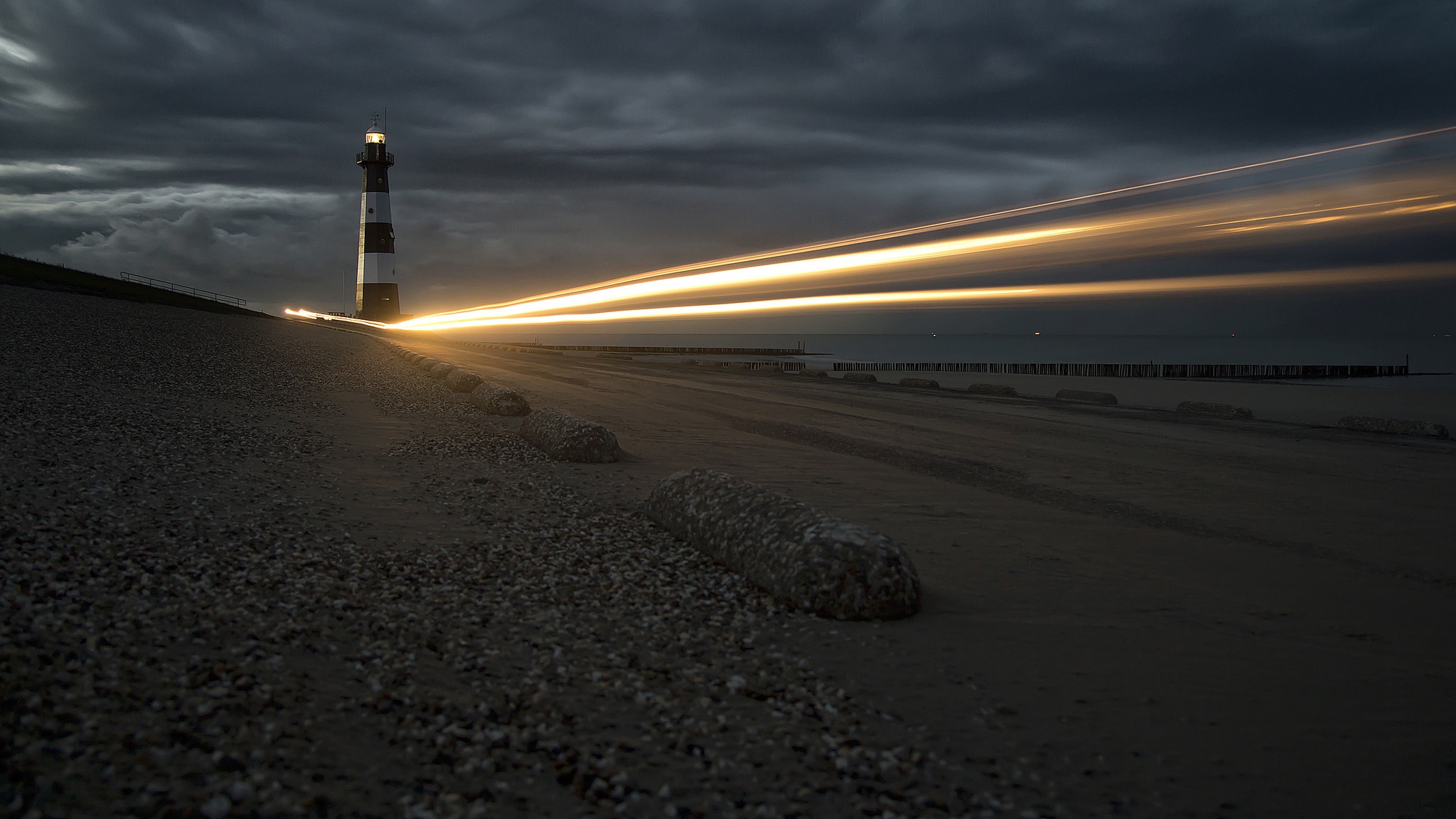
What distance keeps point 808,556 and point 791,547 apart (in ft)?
0.83

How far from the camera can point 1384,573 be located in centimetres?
795

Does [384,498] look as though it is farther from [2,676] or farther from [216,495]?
[2,676]

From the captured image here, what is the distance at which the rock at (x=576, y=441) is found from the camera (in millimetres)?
12594

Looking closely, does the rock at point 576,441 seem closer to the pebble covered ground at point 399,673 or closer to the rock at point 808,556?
the pebble covered ground at point 399,673

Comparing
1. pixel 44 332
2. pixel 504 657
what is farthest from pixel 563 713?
pixel 44 332

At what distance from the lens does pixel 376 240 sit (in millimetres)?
73562

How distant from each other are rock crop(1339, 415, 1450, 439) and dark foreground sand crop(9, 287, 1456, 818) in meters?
11.6

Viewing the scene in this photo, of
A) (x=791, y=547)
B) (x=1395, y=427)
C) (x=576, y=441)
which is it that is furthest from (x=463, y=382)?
(x=1395, y=427)

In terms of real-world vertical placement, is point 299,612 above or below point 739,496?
below

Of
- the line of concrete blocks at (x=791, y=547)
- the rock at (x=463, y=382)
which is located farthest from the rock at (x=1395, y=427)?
the rock at (x=463, y=382)

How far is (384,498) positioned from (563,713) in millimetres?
5908

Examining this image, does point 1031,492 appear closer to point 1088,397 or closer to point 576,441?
point 576,441

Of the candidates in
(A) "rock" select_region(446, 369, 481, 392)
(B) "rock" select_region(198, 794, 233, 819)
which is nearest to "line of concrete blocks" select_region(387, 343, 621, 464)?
(A) "rock" select_region(446, 369, 481, 392)

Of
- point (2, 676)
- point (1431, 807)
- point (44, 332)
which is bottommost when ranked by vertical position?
point (1431, 807)
